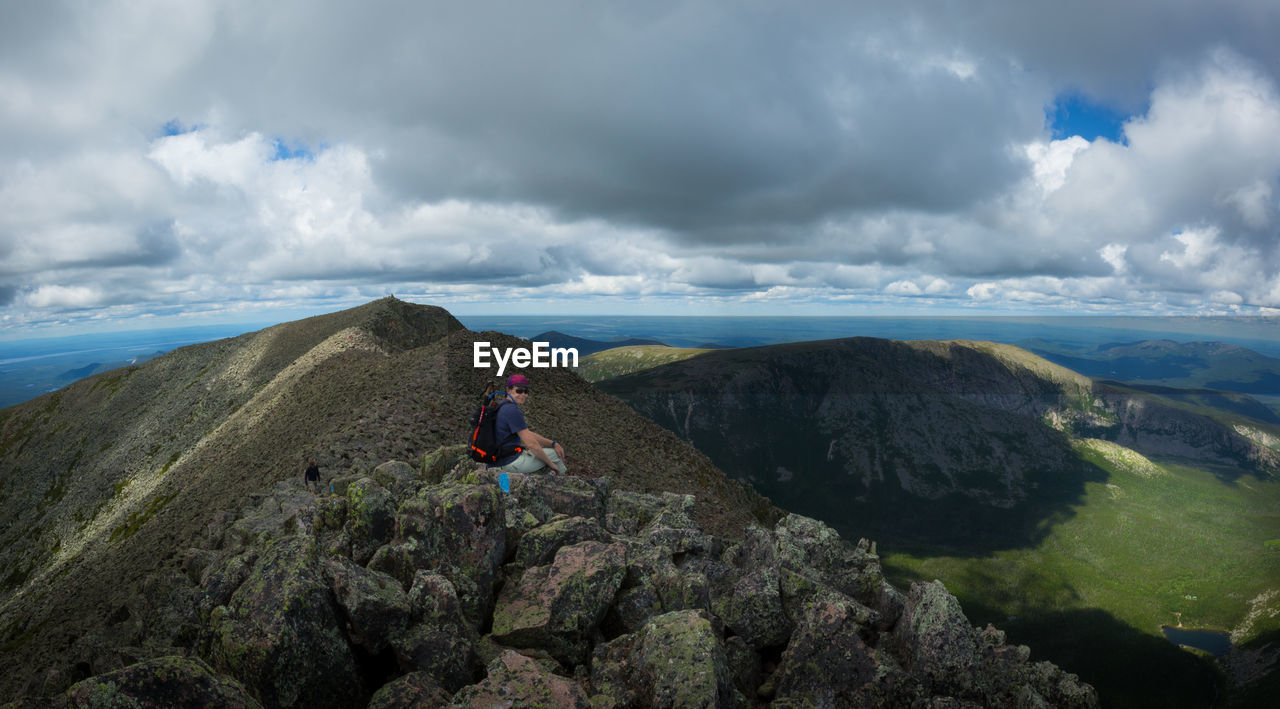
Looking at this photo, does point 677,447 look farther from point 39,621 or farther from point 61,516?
point 61,516

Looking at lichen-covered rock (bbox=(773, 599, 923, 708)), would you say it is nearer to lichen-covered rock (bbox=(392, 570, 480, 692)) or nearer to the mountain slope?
lichen-covered rock (bbox=(392, 570, 480, 692))

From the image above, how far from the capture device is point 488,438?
59.4 ft

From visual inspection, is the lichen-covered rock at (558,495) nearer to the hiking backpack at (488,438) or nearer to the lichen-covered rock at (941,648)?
the hiking backpack at (488,438)

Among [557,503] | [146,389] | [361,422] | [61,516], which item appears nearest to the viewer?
[557,503]

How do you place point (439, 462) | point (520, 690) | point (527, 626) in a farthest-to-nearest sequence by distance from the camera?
point (439, 462)
point (527, 626)
point (520, 690)

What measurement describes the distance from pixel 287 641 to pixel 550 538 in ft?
19.6

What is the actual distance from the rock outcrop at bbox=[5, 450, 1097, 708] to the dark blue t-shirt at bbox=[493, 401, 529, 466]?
5.35 feet

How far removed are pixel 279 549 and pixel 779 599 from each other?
38.3 feet

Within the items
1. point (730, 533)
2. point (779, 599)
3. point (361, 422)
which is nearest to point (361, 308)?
point (361, 422)

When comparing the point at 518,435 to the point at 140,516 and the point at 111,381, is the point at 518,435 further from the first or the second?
the point at 111,381

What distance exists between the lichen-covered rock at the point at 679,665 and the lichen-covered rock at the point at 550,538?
11.5 feet

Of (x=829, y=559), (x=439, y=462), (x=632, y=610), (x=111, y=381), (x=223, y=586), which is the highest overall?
(x=439, y=462)

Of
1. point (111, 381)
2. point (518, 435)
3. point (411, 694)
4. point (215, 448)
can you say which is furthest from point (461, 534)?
point (111, 381)

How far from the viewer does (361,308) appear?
9588 cm
